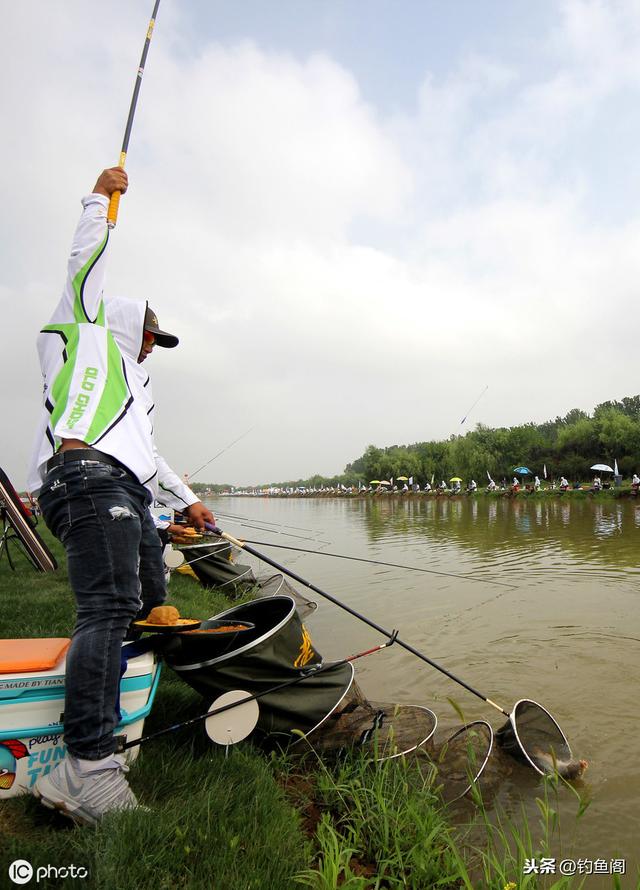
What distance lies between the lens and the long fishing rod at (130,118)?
2.51 m

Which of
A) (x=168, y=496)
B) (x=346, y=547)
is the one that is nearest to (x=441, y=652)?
(x=168, y=496)

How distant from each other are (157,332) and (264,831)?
2384mm

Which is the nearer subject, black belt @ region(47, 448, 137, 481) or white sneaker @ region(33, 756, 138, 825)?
white sneaker @ region(33, 756, 138, 825)

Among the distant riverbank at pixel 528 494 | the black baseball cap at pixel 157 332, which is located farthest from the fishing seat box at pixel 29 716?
the distant riverbank at pixel 528 494

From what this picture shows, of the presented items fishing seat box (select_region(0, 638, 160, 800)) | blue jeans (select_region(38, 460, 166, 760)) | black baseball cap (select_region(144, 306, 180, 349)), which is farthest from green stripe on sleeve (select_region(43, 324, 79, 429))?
fishing seat box (select_region(0, 638, 160, 800))

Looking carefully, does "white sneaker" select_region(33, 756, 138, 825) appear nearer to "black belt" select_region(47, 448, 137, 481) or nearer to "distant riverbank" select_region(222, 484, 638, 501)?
"black belt" select_region(47, 448, 137, 481)

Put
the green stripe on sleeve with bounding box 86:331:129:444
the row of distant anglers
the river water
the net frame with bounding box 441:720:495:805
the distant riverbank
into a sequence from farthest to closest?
the row of distant anglers → the distant riverbank → the river water → the net frame with bounding box 441:720:495:805 → the green stripe on sleeve with bounding box 86:331:129:444

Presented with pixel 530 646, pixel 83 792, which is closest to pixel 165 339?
pixel 83 792

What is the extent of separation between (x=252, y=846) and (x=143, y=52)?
16.2 feet

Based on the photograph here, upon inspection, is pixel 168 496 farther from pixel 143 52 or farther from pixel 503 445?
pixel 503 445

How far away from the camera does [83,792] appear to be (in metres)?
1.95

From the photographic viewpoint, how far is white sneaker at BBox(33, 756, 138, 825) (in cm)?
194

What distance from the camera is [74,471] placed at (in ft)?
6.94

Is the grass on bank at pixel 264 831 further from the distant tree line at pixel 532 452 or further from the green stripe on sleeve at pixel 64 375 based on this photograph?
the distant tree line at pixel 532 452
